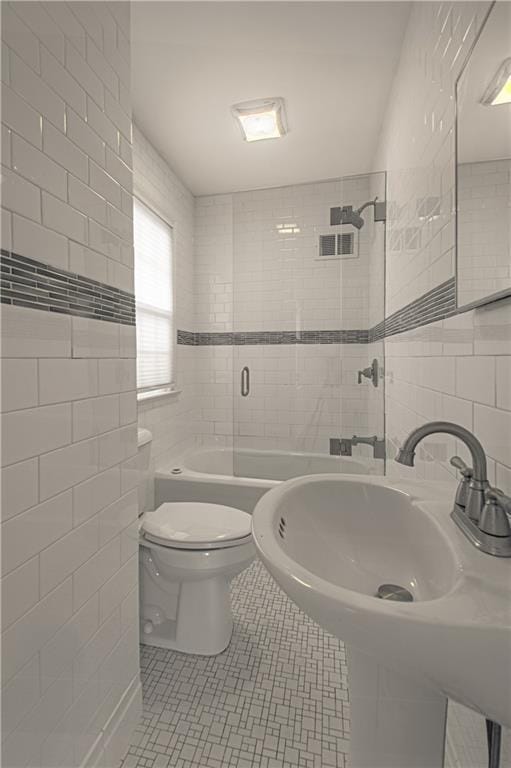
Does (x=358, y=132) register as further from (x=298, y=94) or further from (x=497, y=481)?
(x=497, y=481)

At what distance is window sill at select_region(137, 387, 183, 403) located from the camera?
2389mm

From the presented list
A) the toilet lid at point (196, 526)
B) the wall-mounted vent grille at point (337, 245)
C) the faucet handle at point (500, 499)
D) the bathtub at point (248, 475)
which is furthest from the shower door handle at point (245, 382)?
the faucet handle at point (500, 499)

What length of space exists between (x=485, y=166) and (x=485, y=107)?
135mm

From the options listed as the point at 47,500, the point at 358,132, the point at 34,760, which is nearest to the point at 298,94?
the point at 358,132

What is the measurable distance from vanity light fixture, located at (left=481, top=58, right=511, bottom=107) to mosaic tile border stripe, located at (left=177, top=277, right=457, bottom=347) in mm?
411

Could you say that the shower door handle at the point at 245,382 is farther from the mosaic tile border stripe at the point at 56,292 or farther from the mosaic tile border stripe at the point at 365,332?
the mosaic tile border stripe at the point at 56,292

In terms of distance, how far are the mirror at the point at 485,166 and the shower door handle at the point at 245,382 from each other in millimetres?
1926

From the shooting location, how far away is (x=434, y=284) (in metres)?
1.28

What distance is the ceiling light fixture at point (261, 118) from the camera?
2.11 metres

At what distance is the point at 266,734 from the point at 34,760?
2.42 feet

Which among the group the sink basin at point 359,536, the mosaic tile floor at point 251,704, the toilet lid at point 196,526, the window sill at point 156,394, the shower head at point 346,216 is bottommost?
the mosaic tile floor at point 251,704

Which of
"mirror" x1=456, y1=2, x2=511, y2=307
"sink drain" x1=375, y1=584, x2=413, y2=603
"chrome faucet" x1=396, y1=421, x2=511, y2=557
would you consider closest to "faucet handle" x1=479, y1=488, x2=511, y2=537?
"chrome faucet" x1=396, y1=421, x2=511, y2=557

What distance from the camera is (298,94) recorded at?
2.03 metres

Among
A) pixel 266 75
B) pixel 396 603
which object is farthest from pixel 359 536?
A: pixel 266 75
